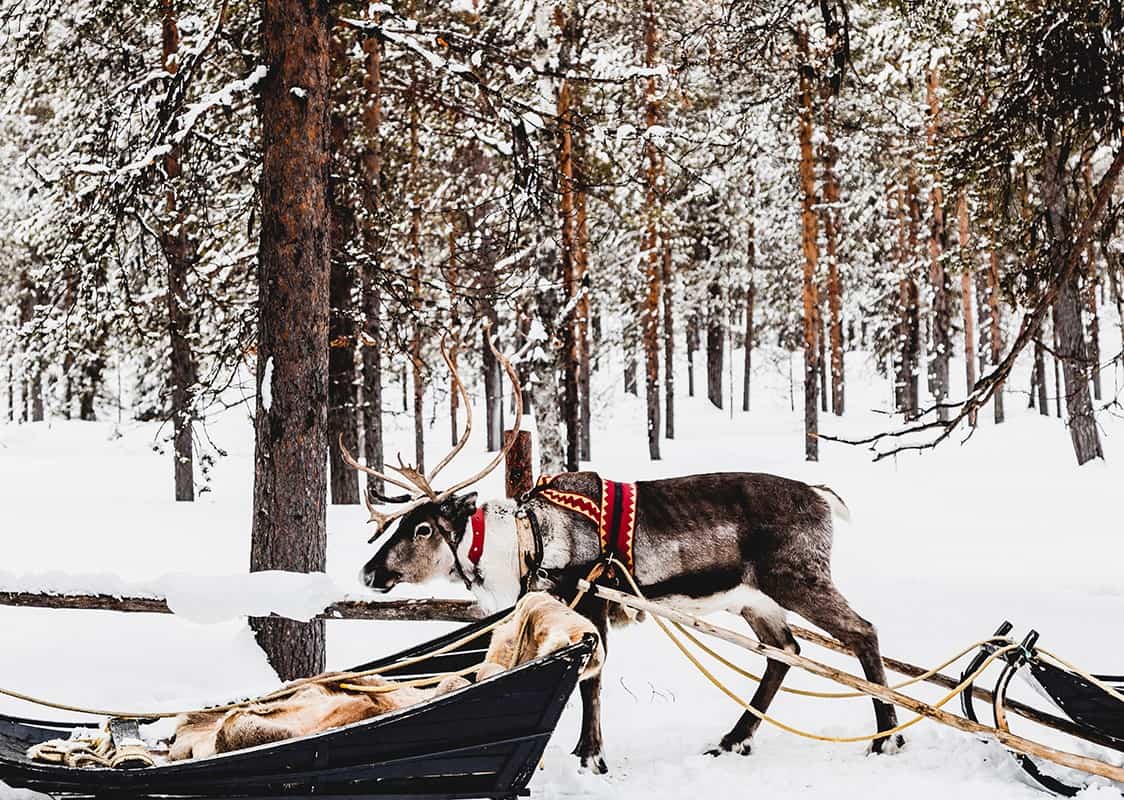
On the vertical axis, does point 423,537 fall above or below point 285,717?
above

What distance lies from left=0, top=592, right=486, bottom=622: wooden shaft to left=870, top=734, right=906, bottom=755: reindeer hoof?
7.16ft

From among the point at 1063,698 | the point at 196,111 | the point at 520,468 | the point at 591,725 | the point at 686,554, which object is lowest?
the point at 591,725

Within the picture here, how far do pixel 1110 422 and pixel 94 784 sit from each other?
26439 mm

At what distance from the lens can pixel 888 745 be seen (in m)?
5.12

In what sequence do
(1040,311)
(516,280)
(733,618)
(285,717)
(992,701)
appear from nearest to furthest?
(285,717) < (992,701) < (1040,311) < (733,618) < (516,280)

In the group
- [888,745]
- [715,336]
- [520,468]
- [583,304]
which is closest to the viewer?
[888,745]

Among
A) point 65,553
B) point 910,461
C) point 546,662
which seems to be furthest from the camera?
point 910,461

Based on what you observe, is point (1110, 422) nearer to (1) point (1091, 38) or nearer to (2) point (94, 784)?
(1) point (1091, 38)

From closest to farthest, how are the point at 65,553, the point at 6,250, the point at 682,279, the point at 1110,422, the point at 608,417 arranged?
the point at 65,553 → the point at 1110,422 → the point at 6,250 → the point at 682,279 → the point at 608,417

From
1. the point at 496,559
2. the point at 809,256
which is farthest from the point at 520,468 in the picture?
the point at 809,256

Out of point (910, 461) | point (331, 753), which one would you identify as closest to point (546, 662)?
point (331, 753)

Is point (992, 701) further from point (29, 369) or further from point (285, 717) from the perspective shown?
point (29, 369)

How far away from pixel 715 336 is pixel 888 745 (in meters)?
30.8

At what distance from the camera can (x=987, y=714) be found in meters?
5.93
